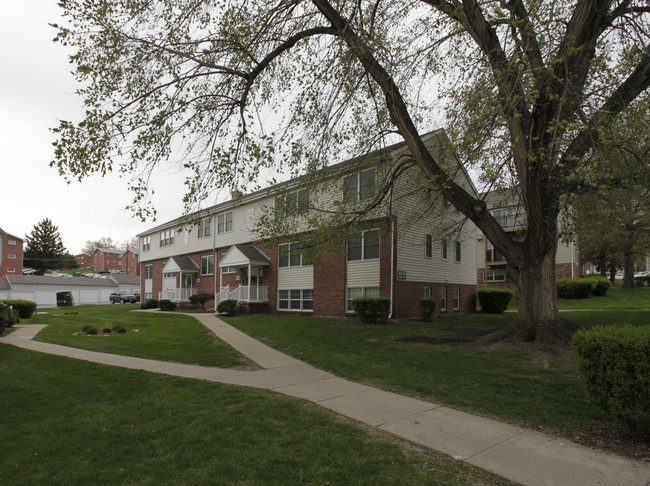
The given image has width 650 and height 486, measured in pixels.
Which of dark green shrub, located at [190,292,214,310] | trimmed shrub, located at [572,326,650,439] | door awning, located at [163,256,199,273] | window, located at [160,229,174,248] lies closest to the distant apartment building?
window, located at [160,229,174,248]

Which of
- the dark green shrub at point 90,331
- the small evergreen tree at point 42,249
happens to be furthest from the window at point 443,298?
the small evergreen tree at point 42,249

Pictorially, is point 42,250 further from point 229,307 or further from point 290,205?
point 290,205

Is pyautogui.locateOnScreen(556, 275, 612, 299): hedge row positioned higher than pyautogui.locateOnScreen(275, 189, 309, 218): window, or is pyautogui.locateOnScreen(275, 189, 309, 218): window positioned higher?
pyautogui.locateOnScreen(275, 189, 309, 218): window

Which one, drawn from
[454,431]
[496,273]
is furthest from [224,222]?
[454,431]

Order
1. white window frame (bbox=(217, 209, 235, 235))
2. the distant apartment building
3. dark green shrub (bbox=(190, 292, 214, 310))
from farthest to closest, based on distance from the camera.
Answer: the distant apartment building, white window frame (bbox=(217, 209, 235, 235)), dark green shrub (bbox=(190, 292, 214, 310))

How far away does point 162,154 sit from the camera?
1011 centimetres

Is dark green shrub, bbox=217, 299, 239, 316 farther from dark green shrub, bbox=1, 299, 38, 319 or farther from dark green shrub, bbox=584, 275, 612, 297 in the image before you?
dark green shrub, bbox=584, 275, 612, 297

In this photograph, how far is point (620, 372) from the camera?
4469 mm

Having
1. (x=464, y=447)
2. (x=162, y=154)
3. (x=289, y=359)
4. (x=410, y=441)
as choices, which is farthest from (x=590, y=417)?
(x=162, y=154)

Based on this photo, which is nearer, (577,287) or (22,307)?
(22,307)

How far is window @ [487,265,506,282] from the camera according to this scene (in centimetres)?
3851

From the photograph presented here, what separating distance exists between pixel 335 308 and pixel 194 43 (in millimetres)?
A: 14094

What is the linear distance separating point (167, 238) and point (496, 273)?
30.0 metres

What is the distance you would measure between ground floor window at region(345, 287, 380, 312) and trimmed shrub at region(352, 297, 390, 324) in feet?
5.86
